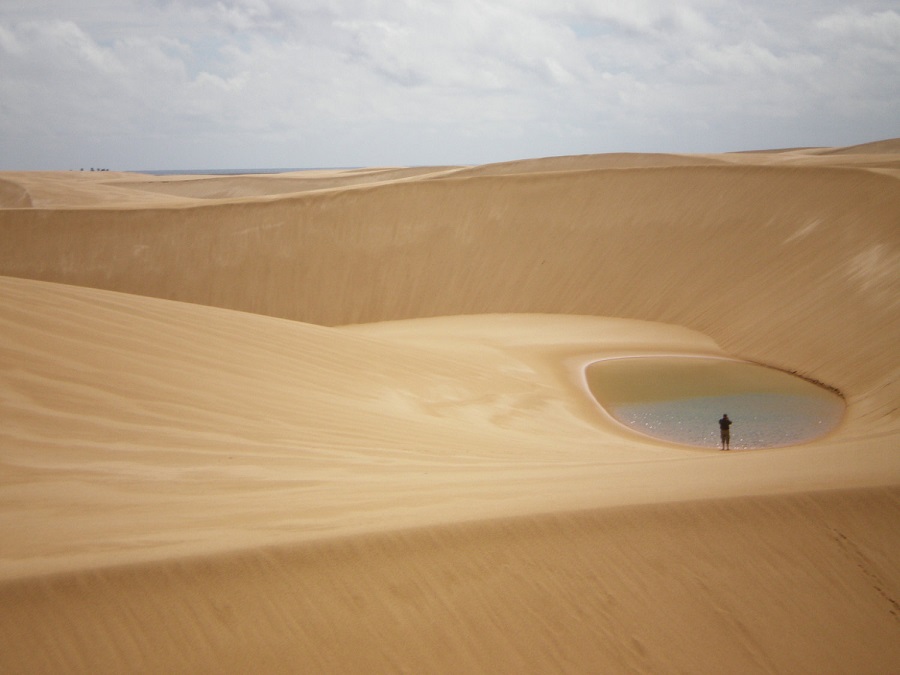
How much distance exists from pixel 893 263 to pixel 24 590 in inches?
593

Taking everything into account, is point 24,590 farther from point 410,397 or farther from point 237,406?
point 410,397

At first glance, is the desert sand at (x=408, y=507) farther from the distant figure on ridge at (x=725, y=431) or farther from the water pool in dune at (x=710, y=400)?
the distant figure on ridge at (x=725, y=431)

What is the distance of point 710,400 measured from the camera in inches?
453

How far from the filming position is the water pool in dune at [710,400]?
32.6 feet

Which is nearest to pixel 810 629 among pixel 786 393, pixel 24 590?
pixel 24 590

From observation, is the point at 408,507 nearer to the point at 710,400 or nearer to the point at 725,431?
the point at 725,431

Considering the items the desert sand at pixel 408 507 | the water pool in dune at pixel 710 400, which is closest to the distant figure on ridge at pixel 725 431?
the water pool in dune at pixel 710 400

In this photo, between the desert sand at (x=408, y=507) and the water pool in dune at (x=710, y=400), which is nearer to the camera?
the desert sand at (x=408, y=507)

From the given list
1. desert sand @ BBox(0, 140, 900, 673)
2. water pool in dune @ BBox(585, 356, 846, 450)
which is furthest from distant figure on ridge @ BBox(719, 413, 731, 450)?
desert sand @ BBox(0, 140, 900, 673)

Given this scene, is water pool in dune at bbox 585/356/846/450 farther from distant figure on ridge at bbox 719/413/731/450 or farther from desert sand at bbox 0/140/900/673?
desert sand at bbox 0/140/900/673

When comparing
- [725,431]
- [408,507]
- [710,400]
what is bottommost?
[408,507]

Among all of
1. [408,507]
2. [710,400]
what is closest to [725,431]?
[710,400]

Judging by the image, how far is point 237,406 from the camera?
694 centimetres

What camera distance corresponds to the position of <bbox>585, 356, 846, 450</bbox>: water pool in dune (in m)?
9.92
